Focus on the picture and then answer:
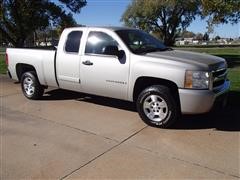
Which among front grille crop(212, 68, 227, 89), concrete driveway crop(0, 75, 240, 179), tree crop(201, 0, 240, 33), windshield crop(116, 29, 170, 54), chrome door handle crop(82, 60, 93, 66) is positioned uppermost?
tree crop(201, 0, 240, 33)

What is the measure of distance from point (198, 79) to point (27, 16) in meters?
14.1

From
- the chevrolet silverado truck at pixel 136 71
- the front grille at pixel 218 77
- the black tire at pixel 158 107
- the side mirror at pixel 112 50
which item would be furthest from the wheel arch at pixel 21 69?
the front grille at pixel 218 77

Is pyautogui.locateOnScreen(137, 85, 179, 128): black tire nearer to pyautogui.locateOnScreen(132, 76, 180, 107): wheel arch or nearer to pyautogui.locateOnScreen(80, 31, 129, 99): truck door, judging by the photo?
pyautogui.locateOnScreen(132, 76, 180, 107): wheel arch

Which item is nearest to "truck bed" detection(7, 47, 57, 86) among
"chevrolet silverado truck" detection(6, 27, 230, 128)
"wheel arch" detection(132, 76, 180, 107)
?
"chevrolet silverado truck" detection(6, 27, 230, 128)

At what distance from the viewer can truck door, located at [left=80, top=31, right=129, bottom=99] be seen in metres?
6.02

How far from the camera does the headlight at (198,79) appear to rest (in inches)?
204

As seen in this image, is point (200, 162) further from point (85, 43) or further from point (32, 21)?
point (32, 21)

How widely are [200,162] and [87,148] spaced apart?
1621 mm

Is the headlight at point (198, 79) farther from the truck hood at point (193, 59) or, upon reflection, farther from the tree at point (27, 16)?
the tree at point (27, 16)

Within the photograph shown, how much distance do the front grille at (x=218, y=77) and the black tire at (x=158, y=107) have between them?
76cm

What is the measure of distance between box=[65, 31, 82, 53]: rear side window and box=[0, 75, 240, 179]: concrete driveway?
126cm

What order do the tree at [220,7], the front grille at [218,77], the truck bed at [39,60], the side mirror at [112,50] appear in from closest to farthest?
the front grille at [218,77], the side mirror at [112,50], the truck bed at [39,60], the tree at [220,7]

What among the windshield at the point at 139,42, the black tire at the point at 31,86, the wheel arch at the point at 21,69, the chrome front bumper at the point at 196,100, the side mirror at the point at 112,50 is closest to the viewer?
the chrome front bumper at the point at 196,100

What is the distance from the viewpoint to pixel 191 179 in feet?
12.4
